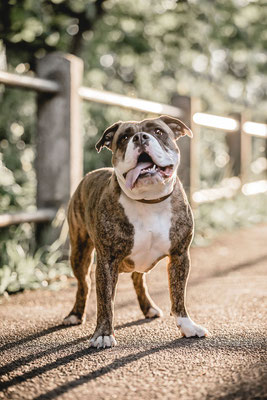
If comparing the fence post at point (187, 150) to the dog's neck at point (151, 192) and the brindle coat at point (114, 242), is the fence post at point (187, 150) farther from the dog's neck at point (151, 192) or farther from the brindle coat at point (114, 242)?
the dog's neck at point (151, 192)

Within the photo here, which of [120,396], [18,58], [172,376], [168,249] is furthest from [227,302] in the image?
[18,58]

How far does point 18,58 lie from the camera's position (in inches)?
328

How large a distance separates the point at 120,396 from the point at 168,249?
3.22 feet

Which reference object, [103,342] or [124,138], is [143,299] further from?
[124,138]

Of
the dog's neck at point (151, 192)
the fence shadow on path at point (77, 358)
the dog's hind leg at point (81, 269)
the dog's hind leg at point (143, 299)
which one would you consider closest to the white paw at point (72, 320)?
the dog's hind leg at point (81, 269)

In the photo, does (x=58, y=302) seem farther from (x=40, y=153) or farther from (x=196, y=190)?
(x=196, y=190)

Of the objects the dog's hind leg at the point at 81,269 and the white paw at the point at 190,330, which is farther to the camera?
the dog's hind leg at the point at 81,269

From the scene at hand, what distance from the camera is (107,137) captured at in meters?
3.10

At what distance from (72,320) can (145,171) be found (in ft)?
3.55

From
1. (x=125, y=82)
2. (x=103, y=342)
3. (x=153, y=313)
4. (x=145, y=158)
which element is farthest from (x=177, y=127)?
(x=125, y=82)

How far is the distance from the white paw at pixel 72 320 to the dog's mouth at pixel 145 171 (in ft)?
3.24

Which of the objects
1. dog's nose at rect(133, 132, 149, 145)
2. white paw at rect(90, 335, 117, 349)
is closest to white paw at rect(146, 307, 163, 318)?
white paw at rect(90, 335, 117, 349)

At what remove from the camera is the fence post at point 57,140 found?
16.4ft

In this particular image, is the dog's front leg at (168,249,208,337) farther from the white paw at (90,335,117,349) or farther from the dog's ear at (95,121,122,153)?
the dog's ear at (95,121,122,153)
